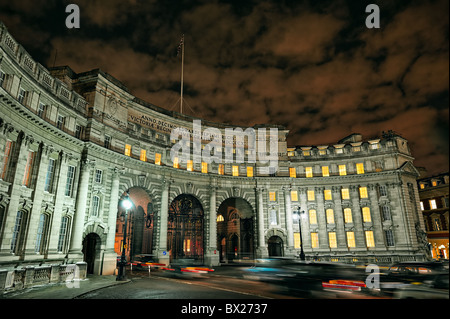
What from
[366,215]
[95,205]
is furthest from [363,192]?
[95,205]

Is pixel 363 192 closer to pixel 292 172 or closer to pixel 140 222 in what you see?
pixel 292 172

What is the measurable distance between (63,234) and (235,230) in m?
25.8

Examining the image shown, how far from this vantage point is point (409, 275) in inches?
479

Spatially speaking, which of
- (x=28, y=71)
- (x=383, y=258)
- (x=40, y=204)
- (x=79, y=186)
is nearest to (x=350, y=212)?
(x=383, y=258)

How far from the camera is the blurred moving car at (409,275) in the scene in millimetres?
10125

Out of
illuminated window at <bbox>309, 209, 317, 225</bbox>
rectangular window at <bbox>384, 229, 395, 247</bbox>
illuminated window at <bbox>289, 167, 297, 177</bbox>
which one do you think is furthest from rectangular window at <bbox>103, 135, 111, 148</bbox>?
rectangular window at <bbox>384, 229, 395, 247</bbox>

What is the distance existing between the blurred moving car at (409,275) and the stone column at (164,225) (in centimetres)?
2247

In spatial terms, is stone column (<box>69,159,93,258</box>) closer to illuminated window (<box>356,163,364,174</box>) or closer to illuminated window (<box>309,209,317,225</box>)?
illuminated window (<box>309,209,317,225</box>)

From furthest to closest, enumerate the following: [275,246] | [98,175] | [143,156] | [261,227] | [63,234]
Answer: [275,246], [261,227], [143,156], [98,175], [63,234]

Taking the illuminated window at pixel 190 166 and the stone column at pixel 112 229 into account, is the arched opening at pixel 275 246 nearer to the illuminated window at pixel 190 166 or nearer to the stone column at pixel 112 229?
the illuminated window at pixel 190 166

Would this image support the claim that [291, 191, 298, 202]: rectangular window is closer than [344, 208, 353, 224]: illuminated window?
No

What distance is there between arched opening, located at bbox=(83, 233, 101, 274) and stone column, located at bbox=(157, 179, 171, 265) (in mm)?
7312

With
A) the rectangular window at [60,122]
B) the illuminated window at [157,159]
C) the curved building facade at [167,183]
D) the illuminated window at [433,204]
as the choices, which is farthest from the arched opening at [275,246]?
the illuminated window at [433,204]

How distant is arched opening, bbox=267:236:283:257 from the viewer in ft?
135
